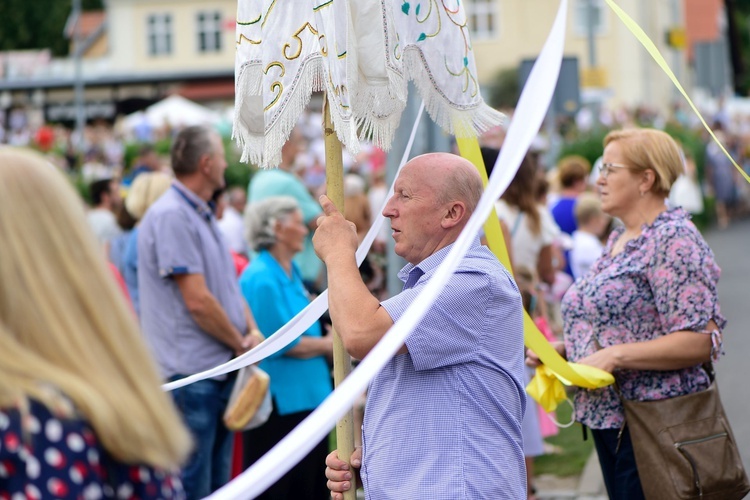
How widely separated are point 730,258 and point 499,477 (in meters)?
16.7

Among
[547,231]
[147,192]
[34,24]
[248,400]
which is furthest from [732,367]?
[34,24]

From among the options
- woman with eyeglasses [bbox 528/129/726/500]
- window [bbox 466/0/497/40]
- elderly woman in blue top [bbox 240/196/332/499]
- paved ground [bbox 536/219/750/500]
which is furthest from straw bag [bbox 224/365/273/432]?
window [bbox 466/0/497/40]

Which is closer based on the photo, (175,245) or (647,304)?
(647,304)

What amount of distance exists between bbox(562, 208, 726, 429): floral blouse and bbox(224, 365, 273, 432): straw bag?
1615mm

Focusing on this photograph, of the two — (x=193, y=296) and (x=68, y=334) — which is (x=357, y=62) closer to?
(x=68, y=334)

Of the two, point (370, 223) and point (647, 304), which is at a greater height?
point (370, 223)

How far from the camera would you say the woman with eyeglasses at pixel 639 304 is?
3967mm

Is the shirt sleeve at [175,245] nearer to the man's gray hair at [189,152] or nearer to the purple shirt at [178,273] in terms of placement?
the purple shirt at [178,273]

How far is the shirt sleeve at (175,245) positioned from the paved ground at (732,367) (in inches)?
99.0

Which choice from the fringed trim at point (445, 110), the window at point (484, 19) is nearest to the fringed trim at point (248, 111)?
the fringed trim at point (445, 110)

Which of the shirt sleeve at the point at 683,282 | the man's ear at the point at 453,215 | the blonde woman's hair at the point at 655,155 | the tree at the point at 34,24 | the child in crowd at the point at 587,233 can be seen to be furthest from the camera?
the tree at the point at 34,24

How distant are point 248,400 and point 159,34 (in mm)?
55412

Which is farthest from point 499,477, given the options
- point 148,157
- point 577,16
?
point 577,16

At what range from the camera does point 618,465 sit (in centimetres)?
414
